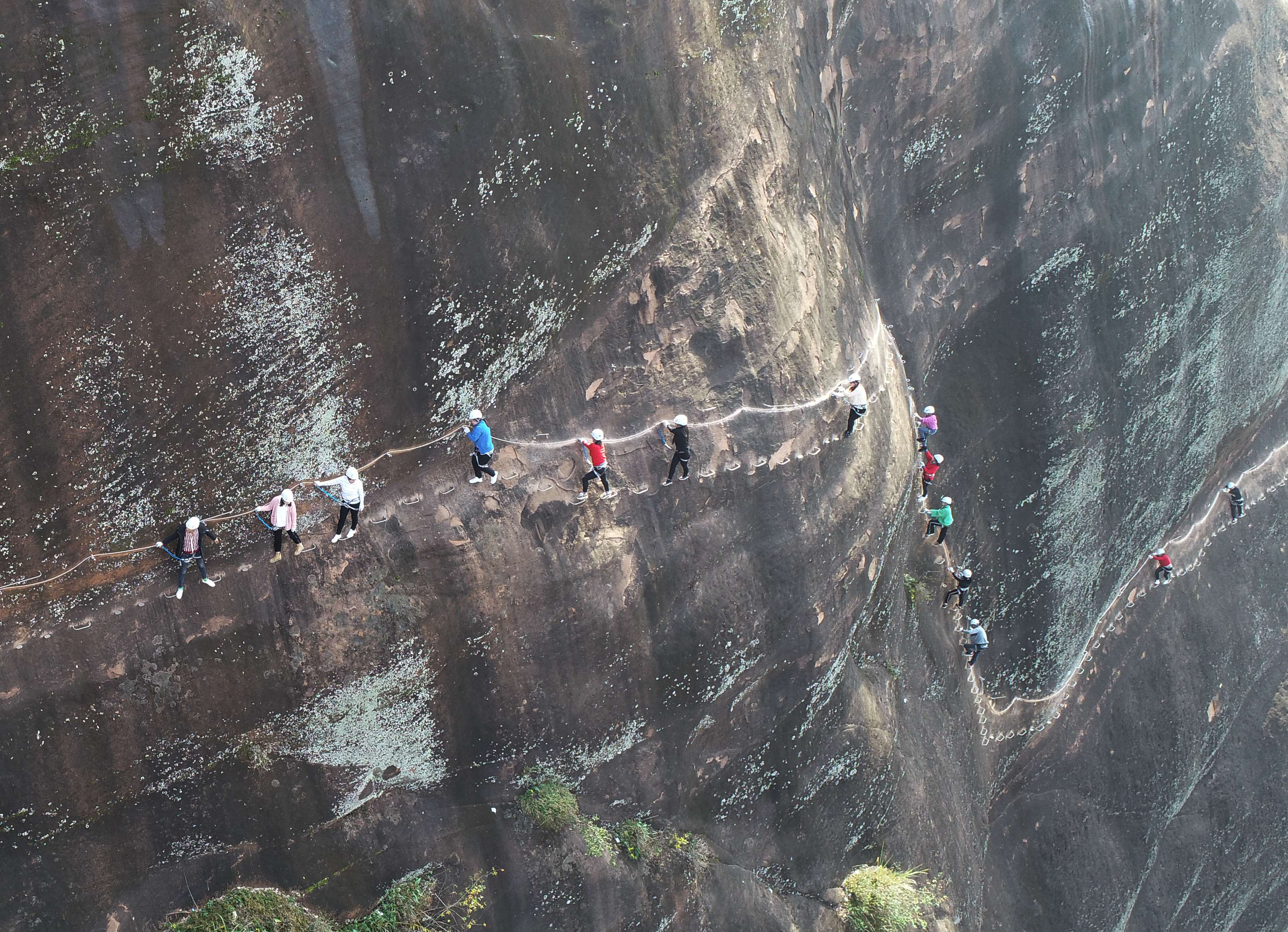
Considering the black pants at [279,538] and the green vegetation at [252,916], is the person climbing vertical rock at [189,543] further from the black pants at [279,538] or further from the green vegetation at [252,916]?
the green vegetation at [252,916]

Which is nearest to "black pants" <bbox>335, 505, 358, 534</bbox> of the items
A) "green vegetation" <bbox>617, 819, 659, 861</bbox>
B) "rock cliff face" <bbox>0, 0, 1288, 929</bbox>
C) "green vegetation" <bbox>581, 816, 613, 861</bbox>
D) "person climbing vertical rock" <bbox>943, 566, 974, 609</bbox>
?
"rock cliff face" <bbox>0, 0, 1288, 929</bbox>

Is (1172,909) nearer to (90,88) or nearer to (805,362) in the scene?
(805,362)

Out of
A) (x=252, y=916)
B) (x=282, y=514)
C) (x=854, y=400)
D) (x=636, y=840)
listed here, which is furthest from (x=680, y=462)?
(x=252, y=916)

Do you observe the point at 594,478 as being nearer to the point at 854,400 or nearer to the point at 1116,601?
the point at 854,400

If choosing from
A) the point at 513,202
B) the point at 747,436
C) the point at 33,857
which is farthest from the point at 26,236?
the point at 747,436

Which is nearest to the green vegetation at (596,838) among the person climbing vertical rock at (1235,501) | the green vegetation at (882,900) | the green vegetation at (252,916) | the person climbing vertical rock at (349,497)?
the green vegetation at (252,916)

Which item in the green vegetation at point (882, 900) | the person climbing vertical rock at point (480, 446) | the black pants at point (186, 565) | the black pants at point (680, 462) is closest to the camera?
the black pants at point (186, 565)
